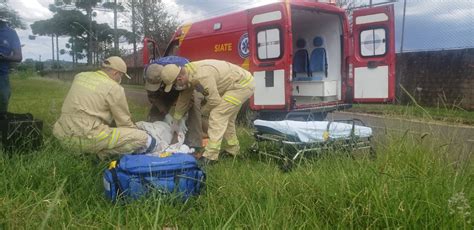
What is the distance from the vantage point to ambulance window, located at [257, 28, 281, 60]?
5973mm

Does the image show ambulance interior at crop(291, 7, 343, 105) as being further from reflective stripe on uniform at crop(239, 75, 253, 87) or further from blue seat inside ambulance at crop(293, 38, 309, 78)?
reflective stripe on uniform at crop(239, 75, 253, 87)

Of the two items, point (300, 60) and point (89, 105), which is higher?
point (300, 60)

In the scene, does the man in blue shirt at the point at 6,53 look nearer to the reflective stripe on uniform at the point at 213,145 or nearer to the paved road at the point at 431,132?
the reflective stripe on uniform at the point at 213,145

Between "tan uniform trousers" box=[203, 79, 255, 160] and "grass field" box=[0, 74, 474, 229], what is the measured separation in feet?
2.38

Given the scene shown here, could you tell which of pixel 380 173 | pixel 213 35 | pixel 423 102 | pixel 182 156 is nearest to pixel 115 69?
pixel 182 156

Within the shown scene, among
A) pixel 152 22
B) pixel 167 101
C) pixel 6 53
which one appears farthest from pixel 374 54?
pixel 152 22

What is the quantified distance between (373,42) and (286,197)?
4856mm

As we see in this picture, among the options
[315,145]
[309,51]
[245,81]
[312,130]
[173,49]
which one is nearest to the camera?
[315,145]

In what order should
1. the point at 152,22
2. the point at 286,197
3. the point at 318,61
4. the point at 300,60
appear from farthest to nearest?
the point at 152,22 < the point at 300,60 < the point at 318,61 < the point at 286,197

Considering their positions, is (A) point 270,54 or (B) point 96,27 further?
(B) point 96,27

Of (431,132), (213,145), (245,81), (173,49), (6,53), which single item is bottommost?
(213,145)

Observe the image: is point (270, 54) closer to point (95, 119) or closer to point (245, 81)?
point (245, 81)

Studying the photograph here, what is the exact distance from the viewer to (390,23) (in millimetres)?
6453

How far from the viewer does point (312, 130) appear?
4.07 metres
